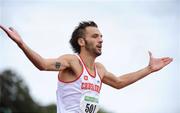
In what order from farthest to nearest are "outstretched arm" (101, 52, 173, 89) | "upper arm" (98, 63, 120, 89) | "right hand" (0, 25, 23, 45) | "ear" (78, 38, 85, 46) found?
1. "outstretched arm" (101, 52, 173, 89)
2. "upper arm" (98, 63, 120, 89)
3. "ear" (78, 38, 85, 46)
4. "right hand" (0, 25, 23, 45)

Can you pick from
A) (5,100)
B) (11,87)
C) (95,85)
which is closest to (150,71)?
(95,85)

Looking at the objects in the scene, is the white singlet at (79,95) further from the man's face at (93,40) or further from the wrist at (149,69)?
the wrist at (149,69)

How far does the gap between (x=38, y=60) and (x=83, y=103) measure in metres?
1.17

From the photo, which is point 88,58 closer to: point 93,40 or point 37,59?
point 93,40

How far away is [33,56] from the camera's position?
10.6 m

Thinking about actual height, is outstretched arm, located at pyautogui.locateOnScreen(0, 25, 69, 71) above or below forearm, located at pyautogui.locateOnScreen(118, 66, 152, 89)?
above

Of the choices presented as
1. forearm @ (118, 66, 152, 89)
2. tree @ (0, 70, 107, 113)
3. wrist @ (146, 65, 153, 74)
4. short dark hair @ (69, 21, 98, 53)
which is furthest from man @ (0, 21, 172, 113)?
tree @ (0, 70, 107, 113)

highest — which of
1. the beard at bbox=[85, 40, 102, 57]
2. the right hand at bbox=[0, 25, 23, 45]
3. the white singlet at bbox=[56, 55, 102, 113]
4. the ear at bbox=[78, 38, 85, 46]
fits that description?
the right hand at bbox=[0, 25, 23, 45]

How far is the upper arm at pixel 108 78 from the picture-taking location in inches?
486

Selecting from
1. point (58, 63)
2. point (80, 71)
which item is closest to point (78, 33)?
point (80, 71)

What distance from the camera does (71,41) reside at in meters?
12.4

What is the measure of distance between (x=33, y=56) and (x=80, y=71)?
1216 mm

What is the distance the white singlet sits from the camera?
11.5m

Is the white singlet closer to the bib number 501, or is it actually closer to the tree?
the bib number 501
